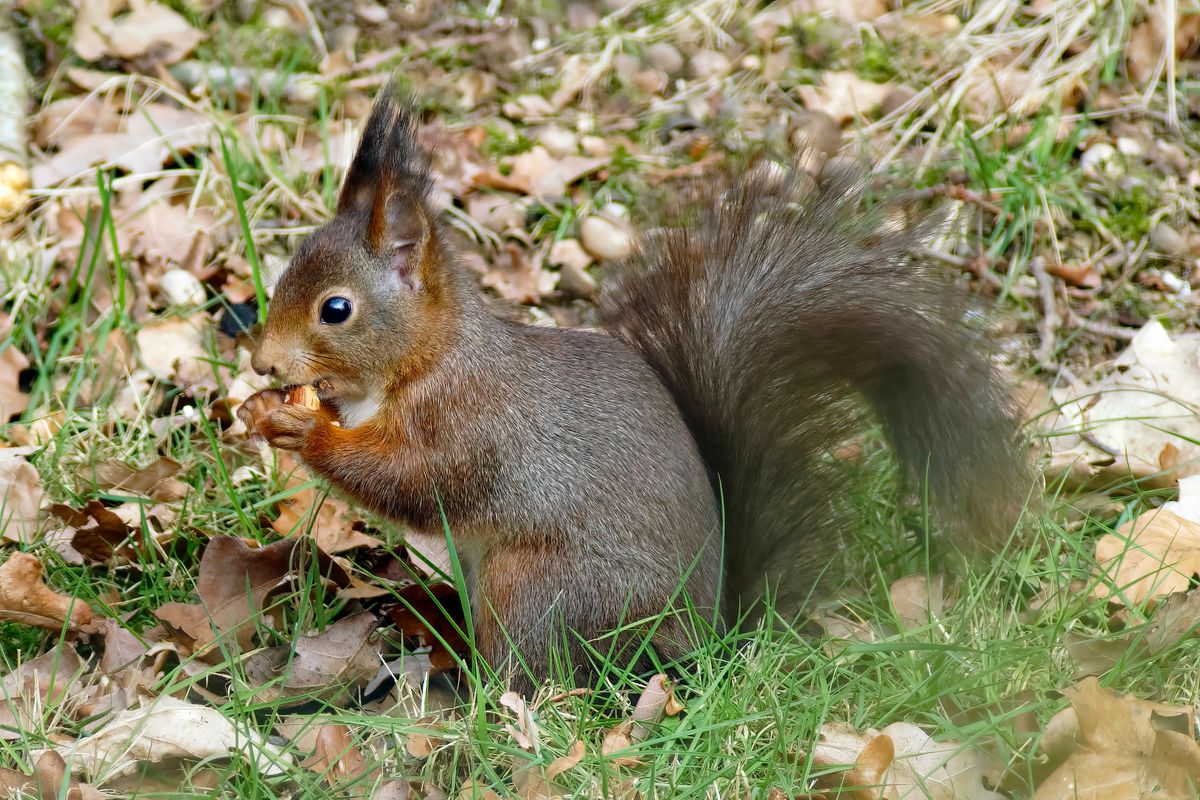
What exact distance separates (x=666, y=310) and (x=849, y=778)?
2.97ft

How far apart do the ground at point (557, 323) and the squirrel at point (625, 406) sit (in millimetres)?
110

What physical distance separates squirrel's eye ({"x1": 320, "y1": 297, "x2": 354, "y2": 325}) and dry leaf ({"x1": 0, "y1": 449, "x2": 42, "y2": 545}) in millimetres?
823

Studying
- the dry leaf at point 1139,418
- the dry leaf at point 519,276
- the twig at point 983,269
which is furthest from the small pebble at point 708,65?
the dry leaf at point 1139,418

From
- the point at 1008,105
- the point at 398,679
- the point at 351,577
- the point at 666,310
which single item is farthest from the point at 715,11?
the point at 398,679

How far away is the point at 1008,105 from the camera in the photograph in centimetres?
359

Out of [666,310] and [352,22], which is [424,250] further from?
[352,22]

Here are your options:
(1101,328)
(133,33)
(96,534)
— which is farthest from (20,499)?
(1101,328)

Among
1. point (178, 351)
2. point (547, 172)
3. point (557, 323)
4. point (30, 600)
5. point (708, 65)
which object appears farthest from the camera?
point (708, 65)

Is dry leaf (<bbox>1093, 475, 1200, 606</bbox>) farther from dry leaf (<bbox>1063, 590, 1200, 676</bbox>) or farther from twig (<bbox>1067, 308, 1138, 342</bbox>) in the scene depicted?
twig (<bbox>1067, 308, 1138, 342</bbox>)

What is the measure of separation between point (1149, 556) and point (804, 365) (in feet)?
2.26

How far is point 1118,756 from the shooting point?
1695 millimetres

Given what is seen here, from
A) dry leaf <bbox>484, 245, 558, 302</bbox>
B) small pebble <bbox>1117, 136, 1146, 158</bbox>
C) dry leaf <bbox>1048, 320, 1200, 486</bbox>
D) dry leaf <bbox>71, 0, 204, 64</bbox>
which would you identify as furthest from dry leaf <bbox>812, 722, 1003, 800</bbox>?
dry leaf <bbox>71, 0, 204, 64</bbox>

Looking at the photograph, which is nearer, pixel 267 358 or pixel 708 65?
pixel 267 358

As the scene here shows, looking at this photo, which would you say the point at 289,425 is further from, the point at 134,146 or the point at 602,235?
the point at 134,146
